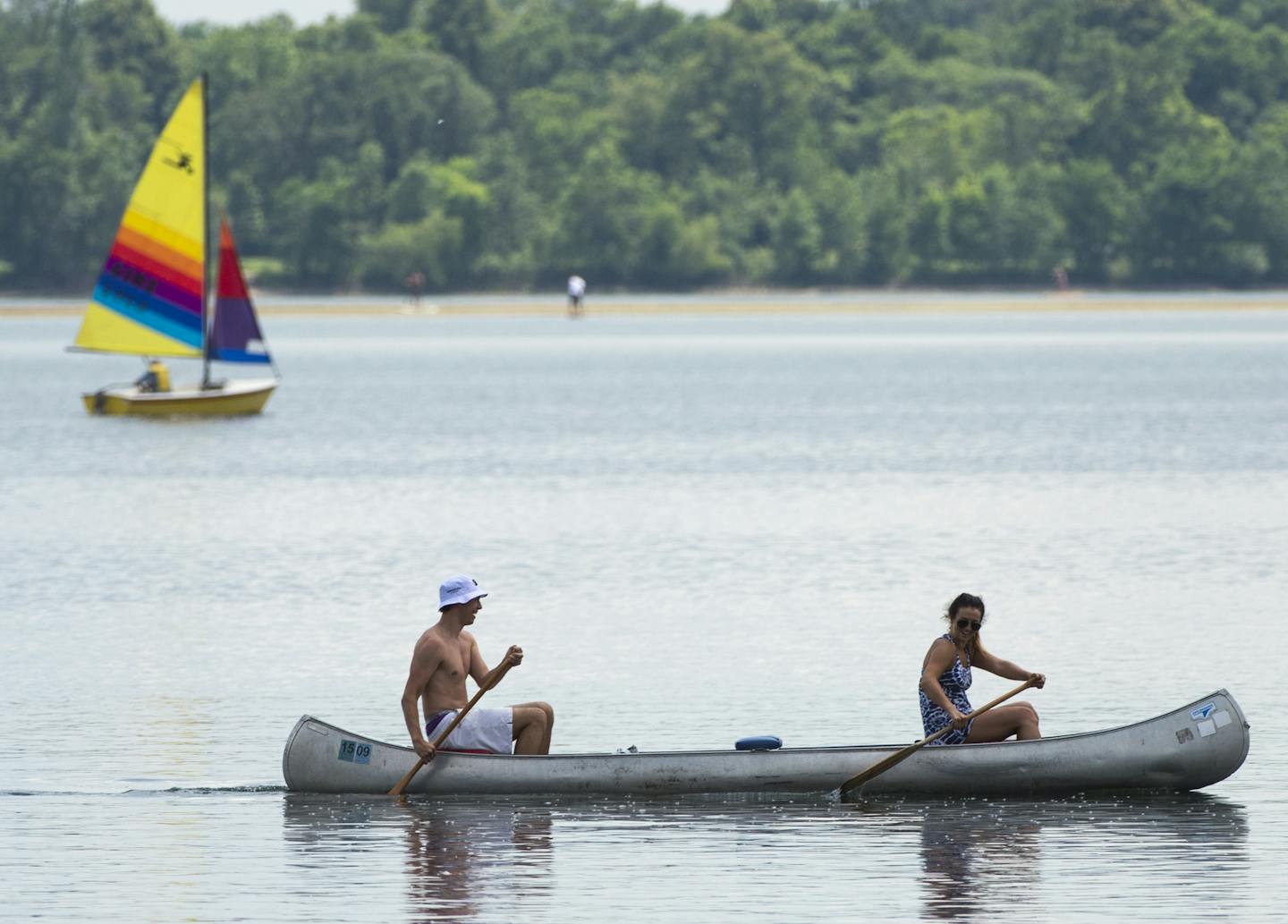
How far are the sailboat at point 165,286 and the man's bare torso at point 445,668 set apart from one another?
2068 inches

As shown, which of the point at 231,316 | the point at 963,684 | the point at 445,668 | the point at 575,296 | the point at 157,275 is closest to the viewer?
the point at 445,668

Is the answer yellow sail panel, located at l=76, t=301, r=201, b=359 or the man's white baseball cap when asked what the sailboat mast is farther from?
the man's white baseball cap

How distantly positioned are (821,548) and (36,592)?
12.8 meters

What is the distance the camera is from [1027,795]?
20.8m

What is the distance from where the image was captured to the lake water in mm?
18500

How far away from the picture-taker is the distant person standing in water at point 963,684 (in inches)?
797

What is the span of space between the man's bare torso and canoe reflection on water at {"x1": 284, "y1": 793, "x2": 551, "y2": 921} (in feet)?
2.95

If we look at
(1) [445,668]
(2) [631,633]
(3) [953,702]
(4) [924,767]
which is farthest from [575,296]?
(1) [445,668]

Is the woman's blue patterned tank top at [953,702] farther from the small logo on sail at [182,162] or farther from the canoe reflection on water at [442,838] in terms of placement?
the small logo on sail at [182,162]

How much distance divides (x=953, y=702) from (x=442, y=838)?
4.29 meters

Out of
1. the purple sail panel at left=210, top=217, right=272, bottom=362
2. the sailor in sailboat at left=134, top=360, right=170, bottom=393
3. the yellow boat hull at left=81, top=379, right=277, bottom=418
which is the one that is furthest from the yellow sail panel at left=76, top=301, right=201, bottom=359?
the yellow boat hull at left=81, top=379, right=277, bottom=418

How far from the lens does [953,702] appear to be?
20.8 meters

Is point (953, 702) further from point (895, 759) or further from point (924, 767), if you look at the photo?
point (895, 759)

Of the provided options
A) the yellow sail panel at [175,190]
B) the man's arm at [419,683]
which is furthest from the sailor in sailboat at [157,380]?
the man's arm at [419,683]
